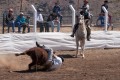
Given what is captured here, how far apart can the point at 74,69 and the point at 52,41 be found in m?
5.42

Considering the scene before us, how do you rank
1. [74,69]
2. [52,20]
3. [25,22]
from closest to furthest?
[74,69]
[25,22]
[52,20]

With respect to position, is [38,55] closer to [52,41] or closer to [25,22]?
[52,41]

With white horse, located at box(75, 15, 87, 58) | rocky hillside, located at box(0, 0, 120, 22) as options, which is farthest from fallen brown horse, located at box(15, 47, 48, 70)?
rocky hillside, located at box(0, 0, 120, 22)

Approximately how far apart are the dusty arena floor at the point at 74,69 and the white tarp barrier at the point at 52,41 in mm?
747

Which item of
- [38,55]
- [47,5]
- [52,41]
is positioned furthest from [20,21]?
[47,5]

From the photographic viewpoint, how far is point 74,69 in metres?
15.2

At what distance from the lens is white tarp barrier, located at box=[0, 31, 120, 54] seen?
19.5 metres

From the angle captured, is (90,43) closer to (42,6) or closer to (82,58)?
(82,58)

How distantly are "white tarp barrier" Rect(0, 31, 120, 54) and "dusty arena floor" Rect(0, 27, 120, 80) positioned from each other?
0.75 meters

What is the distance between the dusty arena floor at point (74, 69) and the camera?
43.0 feet

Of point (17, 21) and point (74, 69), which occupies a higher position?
point (17, 21)

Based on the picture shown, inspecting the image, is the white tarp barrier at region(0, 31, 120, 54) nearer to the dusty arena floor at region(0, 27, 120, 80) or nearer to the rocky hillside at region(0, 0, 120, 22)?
the dusty arena floor at region(0, 27, 120, 80)

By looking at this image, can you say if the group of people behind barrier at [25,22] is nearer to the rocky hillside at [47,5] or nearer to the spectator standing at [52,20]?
the spectator standing at [52,20]

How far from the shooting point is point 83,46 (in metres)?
Result: 19.6
